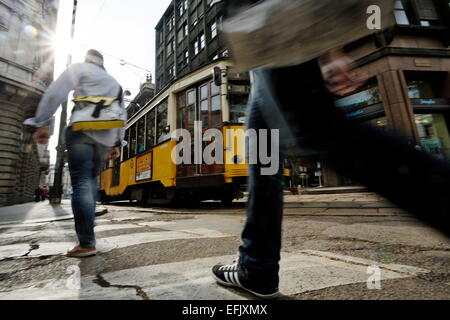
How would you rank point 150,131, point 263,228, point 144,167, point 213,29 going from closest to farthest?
point 263,228
point 144,167
point 150,131
point 213,29

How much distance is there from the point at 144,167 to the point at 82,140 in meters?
6.06

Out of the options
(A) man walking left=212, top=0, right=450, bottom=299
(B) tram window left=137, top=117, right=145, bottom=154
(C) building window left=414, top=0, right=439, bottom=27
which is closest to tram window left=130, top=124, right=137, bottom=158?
(B) tram window left=137, top=117, right=145, bottom=154

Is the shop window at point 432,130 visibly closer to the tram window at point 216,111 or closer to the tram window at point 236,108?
the tram window at point 236,108

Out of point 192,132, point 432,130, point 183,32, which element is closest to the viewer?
point 192,132

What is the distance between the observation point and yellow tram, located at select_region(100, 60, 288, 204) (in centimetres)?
598

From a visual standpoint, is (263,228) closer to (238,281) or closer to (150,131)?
(238,281)

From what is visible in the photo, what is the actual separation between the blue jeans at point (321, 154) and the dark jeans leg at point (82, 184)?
1320 mm

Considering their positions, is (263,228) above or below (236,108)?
below

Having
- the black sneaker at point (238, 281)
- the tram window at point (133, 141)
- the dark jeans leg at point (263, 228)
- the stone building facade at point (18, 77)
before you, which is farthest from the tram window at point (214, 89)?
the stone building facade at point (18, 77)

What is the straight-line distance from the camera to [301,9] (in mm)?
798

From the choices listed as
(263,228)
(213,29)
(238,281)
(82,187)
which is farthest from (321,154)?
(213,29)

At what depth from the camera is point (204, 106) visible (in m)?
6.71

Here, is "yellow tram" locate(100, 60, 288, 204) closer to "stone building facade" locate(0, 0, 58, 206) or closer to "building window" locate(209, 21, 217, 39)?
"stone building facade" locate(0, 0, 58, 206)

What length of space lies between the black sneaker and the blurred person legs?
1166 mm
